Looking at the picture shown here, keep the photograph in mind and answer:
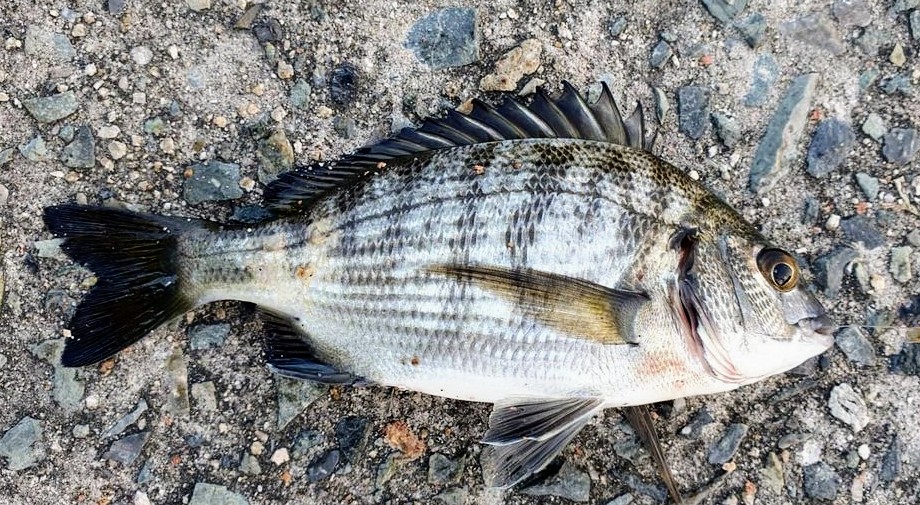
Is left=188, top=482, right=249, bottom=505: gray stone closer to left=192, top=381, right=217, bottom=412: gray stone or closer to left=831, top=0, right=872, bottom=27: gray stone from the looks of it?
left=192, top=381, right=217, bottom=412: gray stone

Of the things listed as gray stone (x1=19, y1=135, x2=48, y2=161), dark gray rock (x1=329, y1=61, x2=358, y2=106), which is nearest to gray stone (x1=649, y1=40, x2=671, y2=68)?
dark gray rock (x1=329, y1=61, x2=358, y2=106)

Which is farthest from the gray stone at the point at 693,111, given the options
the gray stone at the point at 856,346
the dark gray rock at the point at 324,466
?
the dark gray rock at the point at 324,466

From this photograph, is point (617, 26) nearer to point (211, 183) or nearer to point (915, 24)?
point (915, 24)

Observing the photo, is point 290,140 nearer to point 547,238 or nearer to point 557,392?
point 547,238

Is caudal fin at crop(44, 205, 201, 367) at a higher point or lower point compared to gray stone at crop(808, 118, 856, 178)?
lower

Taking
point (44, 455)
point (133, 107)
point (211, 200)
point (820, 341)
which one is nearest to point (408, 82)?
point (211, 200)

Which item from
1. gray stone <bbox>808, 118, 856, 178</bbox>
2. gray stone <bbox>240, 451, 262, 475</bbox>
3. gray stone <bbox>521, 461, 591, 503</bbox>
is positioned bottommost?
gray stone <bbox>240, 451, 262, 475</bbox>

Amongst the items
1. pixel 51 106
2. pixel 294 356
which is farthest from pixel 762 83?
pixel 51 106
